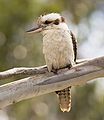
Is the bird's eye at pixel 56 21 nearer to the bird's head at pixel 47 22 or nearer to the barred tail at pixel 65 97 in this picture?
the bird's head at pixel 47 22

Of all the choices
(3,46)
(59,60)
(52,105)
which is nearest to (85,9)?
(52,105)

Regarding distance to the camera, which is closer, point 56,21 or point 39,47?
point 56,21

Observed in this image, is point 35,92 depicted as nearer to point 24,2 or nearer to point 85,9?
point 24,2

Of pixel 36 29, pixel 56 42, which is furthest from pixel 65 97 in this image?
pixel 36 29

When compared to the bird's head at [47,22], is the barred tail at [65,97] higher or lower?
lower

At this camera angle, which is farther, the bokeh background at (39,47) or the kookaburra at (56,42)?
the bokeh background at (39,47)

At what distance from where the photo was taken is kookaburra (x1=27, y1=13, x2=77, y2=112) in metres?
3.43

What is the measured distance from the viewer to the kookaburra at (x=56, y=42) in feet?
11.2

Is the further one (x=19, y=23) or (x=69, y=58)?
(x=19, y=23)

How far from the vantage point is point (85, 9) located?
26.1 ft

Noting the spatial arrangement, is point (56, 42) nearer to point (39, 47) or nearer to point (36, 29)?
point (36, 29)

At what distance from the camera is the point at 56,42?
347cm

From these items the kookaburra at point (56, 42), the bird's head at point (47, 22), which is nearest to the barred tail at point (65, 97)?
the kookaburra at point (56, 42)

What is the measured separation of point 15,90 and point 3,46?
2858 millimetres
